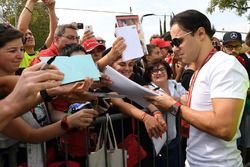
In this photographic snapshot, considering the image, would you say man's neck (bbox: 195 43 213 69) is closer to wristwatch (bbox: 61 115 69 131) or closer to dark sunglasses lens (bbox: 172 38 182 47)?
dark sunglasses lens (bbox: 172 38 182 47)

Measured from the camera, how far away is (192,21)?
7.88 ft

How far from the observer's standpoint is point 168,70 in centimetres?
378

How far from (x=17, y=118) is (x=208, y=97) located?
1179 millimetres

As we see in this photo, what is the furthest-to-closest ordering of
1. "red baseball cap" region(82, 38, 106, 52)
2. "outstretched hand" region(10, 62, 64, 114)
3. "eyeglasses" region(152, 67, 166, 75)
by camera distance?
"red baseball cap" region(82, 38, 106, 52) < "eyeglasses" region(152, 67, 166, 75) < "outstretched hand" region(10, 62, 64, 114)

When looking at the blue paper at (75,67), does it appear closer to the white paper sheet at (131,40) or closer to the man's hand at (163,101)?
the man's hand at (163,101)

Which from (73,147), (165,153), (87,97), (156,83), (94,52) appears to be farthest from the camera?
(94,52)

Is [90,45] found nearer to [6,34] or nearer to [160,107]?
[160,107]

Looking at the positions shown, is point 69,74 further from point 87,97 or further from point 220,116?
point 220,116

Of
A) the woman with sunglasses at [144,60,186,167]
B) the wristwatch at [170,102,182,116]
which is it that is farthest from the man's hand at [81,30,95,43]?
the wristwatch at [170,102,182,116]

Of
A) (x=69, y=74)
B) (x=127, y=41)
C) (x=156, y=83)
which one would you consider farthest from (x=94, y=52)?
(x=69, y=74)

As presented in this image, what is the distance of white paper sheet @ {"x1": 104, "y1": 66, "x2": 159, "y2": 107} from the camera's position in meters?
2.48

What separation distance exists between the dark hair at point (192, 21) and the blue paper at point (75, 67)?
708mm

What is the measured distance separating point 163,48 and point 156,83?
2020 mm

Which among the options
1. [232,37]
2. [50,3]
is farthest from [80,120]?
[232,37]
